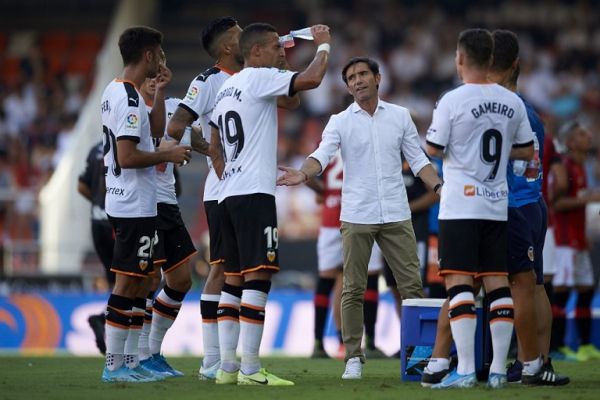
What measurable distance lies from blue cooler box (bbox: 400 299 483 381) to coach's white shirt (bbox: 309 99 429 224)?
92 cm

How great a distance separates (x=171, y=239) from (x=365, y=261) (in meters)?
1.53

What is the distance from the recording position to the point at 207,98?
9.20 metres

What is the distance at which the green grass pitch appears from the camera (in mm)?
7562

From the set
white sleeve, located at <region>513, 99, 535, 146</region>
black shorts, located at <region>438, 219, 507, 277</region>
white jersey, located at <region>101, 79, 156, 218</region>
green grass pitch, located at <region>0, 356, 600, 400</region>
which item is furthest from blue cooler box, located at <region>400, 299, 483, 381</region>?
white jersey, located at <region>101, 79, 156, 218</region>

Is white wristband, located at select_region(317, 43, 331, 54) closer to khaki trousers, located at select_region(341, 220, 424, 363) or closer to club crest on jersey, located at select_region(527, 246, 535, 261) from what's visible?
khaki trousers, located at select_region(341, 220, 424, 363)

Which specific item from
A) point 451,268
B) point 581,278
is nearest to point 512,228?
point 451,268

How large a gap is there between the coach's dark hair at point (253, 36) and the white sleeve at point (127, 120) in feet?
2.81

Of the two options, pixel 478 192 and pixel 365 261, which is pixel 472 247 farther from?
pixel 365 261

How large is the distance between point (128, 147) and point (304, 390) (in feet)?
6.78

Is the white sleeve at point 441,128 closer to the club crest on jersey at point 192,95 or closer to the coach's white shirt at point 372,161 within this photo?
the coach's white shirt at point 372,161

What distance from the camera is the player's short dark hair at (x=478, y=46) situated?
7.93m

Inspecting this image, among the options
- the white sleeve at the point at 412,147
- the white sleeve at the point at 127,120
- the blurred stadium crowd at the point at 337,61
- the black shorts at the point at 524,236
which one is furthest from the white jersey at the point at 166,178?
the blurred stadium crowd at the point at 337,61

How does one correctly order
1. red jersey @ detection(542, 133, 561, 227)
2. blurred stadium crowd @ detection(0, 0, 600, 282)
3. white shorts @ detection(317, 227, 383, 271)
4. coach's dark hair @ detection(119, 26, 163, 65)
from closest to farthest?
coach's dark hair @ detection(119, 26, 163, 65), red jersey @ detection(542, 133, 561, 227), white shorts @ detection(317, 227, 383, 271), blurred stadium crowd @ detection(0, 0, 600, 282)

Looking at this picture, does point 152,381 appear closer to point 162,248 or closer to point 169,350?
point 162,248
